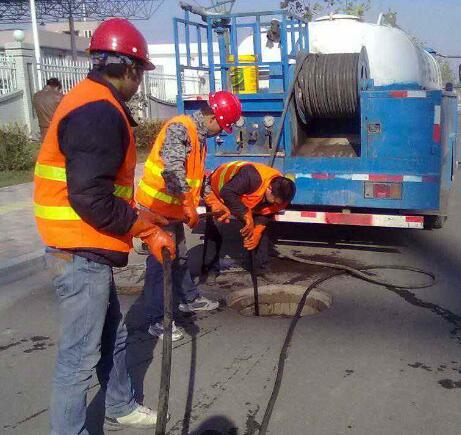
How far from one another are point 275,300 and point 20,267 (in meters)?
2.71

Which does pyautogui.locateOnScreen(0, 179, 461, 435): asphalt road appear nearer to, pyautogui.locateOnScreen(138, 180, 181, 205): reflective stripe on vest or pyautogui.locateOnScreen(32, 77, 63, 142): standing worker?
pyautogui.locateOnScreen(138, 180, 181, 205): reflective stripe on vest

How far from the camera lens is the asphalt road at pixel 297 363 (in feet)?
10.9

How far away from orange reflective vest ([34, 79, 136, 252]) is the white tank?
5781 mm

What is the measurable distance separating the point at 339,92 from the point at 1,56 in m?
12.6

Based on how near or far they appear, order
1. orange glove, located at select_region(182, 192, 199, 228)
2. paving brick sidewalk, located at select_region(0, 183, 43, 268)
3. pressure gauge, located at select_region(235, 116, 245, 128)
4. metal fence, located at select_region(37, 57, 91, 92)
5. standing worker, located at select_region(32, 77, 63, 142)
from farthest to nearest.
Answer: metal fence, located at select_region(37, 57, 91, 92), standing worker, located at select_region(32, 77, 63, 142), paving brick sidewalk, located at select_region(0, 183, 43, 268), pressure gauge, located at select_region(235, 116, 245, 128), orange glove, located at select_region(182, 192, 199, 228)

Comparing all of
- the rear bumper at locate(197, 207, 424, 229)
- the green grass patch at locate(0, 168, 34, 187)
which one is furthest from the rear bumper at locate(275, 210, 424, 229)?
the green grass patch at locate(0, 168, 34, 187)

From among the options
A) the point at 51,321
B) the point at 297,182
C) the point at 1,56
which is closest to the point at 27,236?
the point at 51,321

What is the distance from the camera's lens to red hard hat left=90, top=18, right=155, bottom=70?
2.62 m

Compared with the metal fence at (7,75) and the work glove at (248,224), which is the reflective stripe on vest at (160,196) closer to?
the work glove at (248,224)

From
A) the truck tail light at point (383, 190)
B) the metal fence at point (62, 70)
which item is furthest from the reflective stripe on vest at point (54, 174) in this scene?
the metal fence at point (62, 70)

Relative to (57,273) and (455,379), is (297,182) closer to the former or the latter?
(455,379)

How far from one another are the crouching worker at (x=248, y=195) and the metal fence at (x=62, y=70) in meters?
12.9

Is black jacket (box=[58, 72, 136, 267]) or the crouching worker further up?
black jacket (box=[58, 72, 136, 267])

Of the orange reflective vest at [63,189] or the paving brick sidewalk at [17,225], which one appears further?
the paving brick sidewalk at [17,225]
